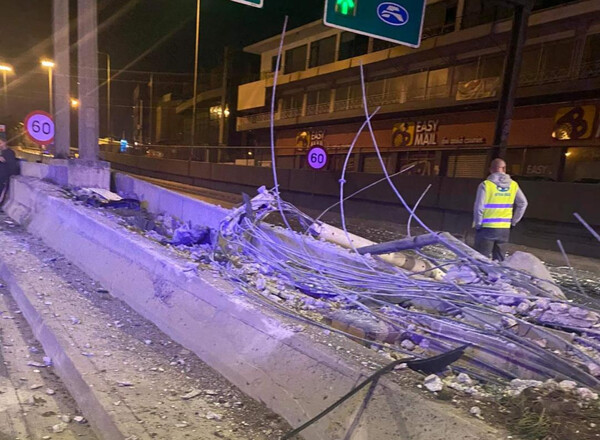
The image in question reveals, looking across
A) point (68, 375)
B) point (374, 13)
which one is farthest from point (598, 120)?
point (68, 375)

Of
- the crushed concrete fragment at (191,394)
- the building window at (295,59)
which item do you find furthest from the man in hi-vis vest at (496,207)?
the building window at (295,59)

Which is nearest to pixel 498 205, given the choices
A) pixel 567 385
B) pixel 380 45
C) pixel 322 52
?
pixel 567 385

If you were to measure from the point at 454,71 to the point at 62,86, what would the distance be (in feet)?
76.4

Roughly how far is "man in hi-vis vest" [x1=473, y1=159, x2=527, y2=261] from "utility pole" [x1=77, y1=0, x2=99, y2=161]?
305 inches

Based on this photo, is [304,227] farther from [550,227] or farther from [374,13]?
[550,227]

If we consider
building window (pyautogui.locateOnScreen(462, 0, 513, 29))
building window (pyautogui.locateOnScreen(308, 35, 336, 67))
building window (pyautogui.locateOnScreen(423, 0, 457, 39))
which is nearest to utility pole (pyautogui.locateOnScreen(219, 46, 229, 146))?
building window (pyautogui.locateOnScreen(308, 35, 336, 67))

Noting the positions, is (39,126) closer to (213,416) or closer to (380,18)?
(380,18)

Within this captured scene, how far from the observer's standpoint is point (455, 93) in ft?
84.6

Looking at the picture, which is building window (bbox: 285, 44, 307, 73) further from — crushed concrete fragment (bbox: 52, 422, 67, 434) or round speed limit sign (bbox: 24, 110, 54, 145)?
crushed concrete fragment (bbox: 52, 422, 67, 434)

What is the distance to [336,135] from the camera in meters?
34.5

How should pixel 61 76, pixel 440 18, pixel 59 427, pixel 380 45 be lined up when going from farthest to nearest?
pixel 380 45 → pixel 440 18 → pixel 61 76 → pixel 59 427

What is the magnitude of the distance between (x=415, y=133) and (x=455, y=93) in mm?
3690

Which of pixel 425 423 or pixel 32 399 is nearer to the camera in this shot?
pixel 425 423

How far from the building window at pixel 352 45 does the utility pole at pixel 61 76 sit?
26658 mm
